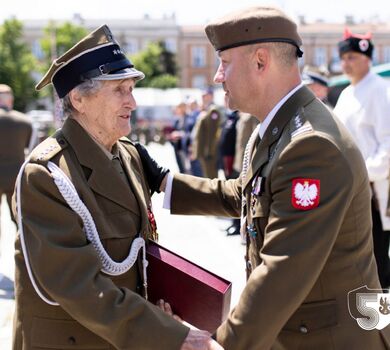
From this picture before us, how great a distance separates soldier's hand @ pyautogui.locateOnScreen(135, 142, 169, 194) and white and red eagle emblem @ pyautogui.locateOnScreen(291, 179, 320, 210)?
1.05 metres

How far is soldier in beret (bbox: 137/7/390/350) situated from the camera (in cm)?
194

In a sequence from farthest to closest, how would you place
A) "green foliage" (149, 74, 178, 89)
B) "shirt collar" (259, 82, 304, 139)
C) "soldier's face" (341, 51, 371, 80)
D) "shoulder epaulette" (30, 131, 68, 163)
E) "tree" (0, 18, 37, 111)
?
"green foliage" (149, 74, 178, 89) → "tree" (0, 18, 37, 111) → "soldier's face" (341, 51, 371, 80) → "shoulder epaulette" (30, 131, 68, 163) → "shirt collar" (259, 82, 304, 139)

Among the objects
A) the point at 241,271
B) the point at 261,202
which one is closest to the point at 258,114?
the point at 261,202

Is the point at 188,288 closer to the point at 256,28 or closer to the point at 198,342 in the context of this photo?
the point at 198,342

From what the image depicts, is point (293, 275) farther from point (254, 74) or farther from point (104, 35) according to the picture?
point (104, 35)

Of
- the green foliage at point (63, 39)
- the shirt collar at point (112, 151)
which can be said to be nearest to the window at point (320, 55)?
the green foliage at point (63, 39)

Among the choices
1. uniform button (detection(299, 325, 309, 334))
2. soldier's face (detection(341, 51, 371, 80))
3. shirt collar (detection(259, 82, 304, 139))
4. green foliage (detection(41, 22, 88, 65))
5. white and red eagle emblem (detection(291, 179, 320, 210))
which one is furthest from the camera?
green foliage (detection(41, 22, 88, 65))

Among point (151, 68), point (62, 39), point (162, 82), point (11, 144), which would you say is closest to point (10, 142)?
point (11, 144)

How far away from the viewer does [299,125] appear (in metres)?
2.06

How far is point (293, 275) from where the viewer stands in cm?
194

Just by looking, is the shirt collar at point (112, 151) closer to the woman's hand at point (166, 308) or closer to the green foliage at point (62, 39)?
the woman's hand at point (166, 308)

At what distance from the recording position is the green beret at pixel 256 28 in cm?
212

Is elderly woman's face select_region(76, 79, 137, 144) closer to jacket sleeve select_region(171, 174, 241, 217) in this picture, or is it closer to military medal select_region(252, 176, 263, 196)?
jacket sleeve select_region(171, 174, 241, 217)

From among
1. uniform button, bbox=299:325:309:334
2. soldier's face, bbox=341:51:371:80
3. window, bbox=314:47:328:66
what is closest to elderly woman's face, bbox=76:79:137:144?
uniform button, bbox=299:325:309:334
